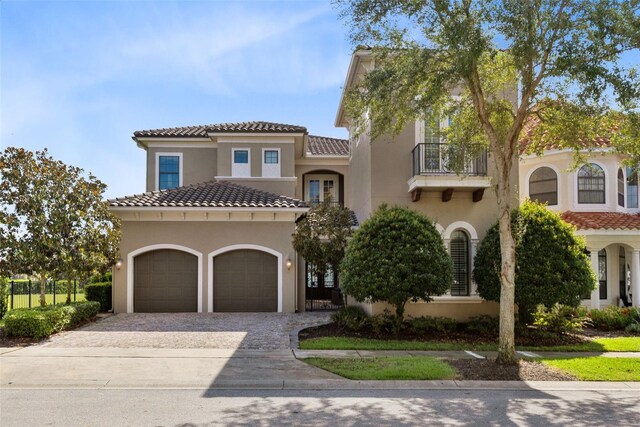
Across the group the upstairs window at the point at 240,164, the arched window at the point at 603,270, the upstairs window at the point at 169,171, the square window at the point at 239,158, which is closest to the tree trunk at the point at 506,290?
the arched window at the point at 603,270

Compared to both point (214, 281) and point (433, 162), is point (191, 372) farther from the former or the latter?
point (214, 281)

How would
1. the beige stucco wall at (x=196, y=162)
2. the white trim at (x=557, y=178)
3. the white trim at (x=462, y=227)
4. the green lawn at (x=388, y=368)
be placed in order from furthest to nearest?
the beige stucco wall at (x=196, y=162) < the white trim at (x=557, y=178) < the white trim at (x=462, y=227) < the green lawn at (x=388, y=368)

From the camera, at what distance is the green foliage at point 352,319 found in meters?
14.7

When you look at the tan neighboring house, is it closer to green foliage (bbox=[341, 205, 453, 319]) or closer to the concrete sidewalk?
green foliage (bbox=[341, 205, 453, 319])

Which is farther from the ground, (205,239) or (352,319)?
(205,239)

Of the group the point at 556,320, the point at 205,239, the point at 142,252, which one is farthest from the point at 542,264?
the point at 142,252

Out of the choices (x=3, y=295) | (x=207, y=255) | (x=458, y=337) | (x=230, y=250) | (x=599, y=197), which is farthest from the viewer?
(x=599, y=197)

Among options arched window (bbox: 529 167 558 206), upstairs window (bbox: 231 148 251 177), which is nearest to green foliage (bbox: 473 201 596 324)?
arched window (bbox: 529 167 558 206)

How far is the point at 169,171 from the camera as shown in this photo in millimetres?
25047

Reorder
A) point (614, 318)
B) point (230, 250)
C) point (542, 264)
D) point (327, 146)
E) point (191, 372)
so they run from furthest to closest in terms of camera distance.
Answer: point (327, 146), point (230, 250), point (614, 318), point (542, 264), point (191, 372)

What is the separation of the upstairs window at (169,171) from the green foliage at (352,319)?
1225cm

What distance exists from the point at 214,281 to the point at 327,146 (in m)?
12.4

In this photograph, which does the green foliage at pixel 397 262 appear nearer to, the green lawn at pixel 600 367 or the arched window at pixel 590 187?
the green lawn at pixel 600 367

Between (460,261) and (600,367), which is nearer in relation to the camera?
(600,367)
